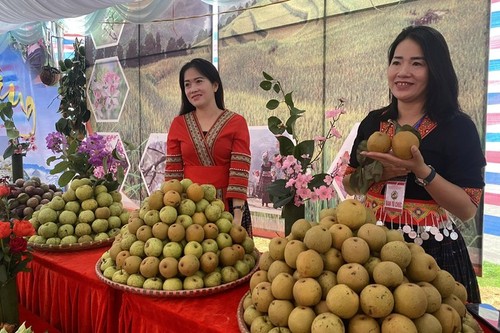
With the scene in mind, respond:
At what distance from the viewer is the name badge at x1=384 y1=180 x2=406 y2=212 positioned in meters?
1.44

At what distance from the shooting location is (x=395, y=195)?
1454 millimetres

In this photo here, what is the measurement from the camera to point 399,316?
A: 843mm

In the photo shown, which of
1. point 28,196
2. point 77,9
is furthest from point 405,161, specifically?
point 77,9

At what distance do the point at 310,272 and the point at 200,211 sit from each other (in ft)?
1.97

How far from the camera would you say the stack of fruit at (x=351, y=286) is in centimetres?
86

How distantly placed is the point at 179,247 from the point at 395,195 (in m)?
0.77

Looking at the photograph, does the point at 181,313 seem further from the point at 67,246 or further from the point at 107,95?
the point at 107,95

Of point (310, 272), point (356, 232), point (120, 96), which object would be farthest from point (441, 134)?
point (120, 96)

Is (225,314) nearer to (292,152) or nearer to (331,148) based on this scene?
(292,152)

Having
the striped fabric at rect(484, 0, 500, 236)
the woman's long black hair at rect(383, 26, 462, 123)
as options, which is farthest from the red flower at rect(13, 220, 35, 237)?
the striped fabric at rect(484, 0, 500, 236)

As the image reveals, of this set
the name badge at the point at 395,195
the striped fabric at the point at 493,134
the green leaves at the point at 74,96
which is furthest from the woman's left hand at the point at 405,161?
the green leaves at the point at 74,96

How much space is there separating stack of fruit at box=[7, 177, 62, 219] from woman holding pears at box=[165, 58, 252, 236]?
0.79m

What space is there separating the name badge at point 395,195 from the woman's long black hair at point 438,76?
27 cm

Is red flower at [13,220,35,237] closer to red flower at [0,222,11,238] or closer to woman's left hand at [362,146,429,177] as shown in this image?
red flower at [0,222,11,238]
